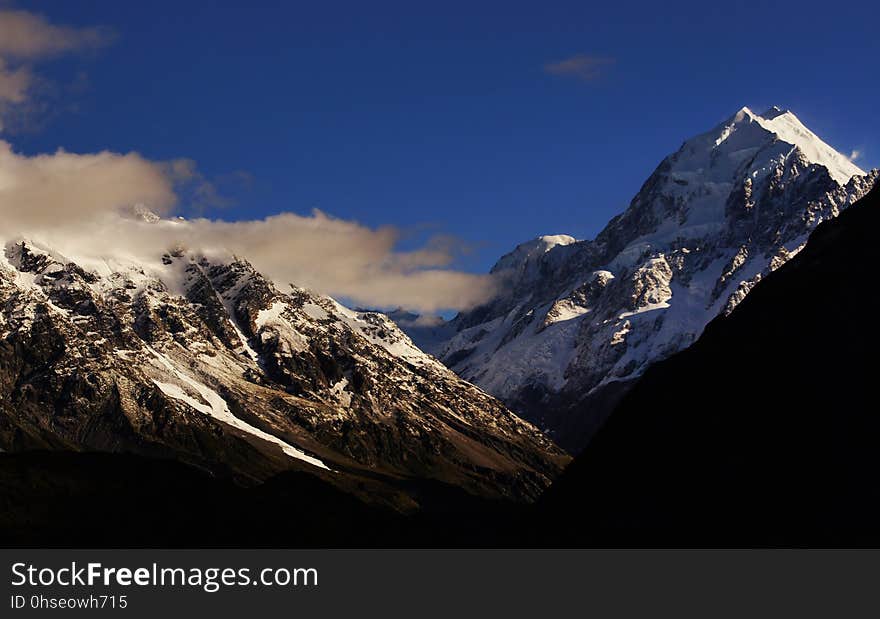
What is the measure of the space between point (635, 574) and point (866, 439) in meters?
61.6

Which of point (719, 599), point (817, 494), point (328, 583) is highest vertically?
point (817, 494)

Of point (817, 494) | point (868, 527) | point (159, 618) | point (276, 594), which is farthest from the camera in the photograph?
point (817, 494)

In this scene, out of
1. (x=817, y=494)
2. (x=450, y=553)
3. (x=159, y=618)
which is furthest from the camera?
(x=817, y=494)

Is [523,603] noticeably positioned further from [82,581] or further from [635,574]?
[82,581]

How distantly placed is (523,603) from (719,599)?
67.8 feet

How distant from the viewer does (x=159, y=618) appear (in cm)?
13675

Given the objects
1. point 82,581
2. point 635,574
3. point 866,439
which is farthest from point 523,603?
point 866,439

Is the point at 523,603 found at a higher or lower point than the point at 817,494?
lower

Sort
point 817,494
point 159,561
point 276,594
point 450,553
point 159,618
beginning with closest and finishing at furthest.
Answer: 1. point 159,618
2. point 276,594
3. point 159,561
4. point 450,553
5. point 817,494

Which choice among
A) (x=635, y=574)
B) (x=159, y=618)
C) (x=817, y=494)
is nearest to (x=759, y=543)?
(x=817, y=494)

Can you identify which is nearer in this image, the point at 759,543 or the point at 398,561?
the point at 398,561

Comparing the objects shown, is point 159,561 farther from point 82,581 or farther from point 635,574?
point 635,574

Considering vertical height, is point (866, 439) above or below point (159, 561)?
above

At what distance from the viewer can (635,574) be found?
154 m
